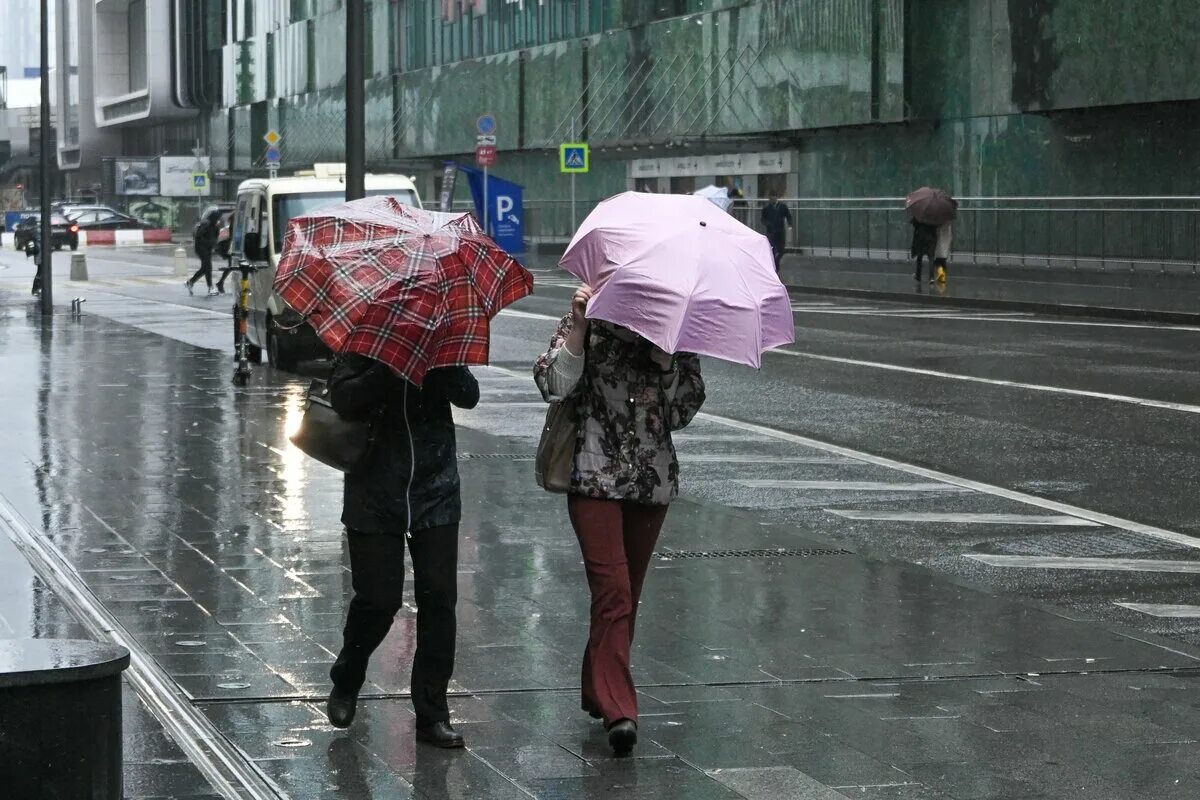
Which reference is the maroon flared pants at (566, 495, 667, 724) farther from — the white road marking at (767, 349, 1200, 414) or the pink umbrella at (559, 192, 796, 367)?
the white road marking at (767, 349, 1200, 414)

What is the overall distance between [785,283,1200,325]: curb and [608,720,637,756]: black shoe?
21.4m

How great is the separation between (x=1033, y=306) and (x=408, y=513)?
2379 centimetres

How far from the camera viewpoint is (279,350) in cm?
1928

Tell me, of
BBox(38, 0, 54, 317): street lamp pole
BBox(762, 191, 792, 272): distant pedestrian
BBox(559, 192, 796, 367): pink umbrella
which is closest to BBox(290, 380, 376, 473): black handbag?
BBox(559, 192, 796, 367): pink umbrella

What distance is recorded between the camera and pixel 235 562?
895cm

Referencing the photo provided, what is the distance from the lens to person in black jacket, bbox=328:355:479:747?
5.90 m

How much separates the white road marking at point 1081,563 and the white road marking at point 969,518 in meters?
0.97

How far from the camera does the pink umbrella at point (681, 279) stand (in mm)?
5637

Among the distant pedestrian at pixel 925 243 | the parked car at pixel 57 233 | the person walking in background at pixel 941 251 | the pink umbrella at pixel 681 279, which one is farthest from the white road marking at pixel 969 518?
the parked car at pixel 57 233

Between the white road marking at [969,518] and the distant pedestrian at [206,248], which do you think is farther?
the distant pedestrian at [206,248]

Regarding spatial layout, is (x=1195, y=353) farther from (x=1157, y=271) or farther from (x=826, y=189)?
(x=826, y=189)

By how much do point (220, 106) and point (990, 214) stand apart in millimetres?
68554

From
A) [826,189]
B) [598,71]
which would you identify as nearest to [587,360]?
[826,189]

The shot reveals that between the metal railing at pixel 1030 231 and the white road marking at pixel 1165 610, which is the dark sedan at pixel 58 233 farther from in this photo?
the white road marking at pixel 1165 610
